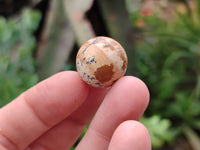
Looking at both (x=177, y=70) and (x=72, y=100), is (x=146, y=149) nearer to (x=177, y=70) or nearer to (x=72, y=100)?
(x=72, y=100)

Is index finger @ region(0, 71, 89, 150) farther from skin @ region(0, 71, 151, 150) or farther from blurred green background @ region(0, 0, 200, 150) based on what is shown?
blurred green background @ region(0, 0, 200, 150)

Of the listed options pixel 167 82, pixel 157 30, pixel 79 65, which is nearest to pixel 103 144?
pixel 79 65

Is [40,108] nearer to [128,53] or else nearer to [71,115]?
[71,115]

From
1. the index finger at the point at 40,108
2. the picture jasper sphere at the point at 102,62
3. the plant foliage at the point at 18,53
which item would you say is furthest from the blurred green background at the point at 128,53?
the picture jasper sphere at the point at 102,62

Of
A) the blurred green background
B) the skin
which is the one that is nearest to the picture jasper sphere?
the skin

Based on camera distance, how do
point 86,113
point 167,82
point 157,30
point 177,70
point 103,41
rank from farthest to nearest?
point 157,30 → point 177,70 → point 167,82 → point 86,113 → point 103,41

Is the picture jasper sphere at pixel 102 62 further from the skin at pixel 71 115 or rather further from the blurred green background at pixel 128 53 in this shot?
the blurred green background at pixel 128 53
